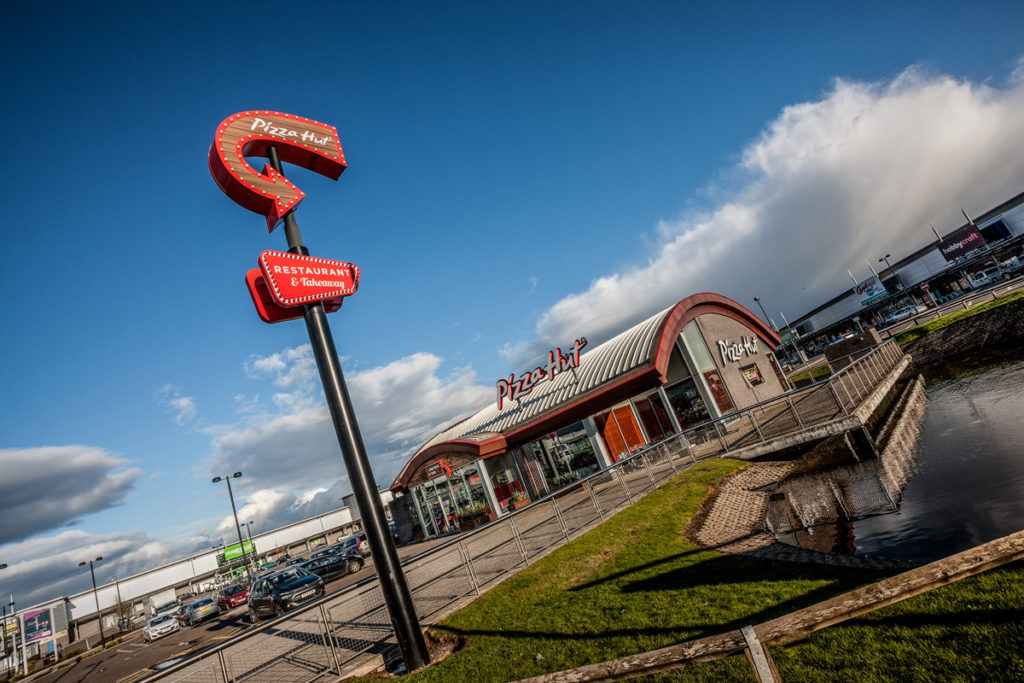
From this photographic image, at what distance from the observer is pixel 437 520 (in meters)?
24.5

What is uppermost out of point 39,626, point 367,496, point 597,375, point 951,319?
point 597,375

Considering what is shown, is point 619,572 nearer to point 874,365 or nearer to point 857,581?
point 857,581

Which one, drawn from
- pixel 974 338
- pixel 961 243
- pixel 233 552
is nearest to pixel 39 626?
pixel 233 552

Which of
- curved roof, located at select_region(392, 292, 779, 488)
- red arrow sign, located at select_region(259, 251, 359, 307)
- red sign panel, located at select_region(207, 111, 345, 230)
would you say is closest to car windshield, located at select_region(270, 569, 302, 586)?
curved roof, located at select_region(392, 292, 779, 488)

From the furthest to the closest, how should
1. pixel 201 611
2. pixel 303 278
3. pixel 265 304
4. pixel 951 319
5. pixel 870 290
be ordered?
pixel 870 290
pixel 951 319
pixel 201 611
pixel 303 278
pixel 265 304

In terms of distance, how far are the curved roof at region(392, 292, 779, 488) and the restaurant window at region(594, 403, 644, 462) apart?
151 cm

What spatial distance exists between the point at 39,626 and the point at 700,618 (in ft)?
178

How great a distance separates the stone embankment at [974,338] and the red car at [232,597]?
139 ft

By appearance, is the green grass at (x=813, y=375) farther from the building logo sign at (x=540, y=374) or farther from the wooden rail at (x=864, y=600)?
the wooden rail at (x=864, y=600)

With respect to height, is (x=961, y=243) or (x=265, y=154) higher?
(x=265, y=154)

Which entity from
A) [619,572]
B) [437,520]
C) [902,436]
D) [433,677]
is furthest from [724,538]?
[437,520]

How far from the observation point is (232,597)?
2622 centimetres

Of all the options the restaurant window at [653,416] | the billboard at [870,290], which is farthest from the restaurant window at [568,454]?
the billboard at [870,290]

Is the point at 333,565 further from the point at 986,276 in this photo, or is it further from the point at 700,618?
the point at 986,276
